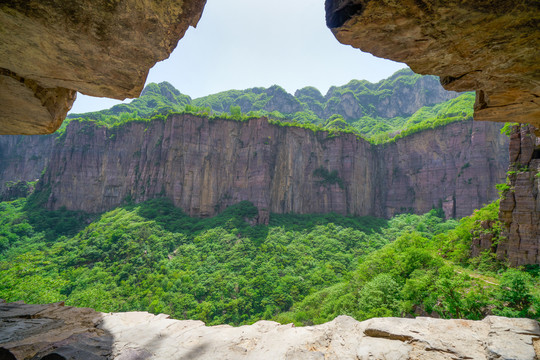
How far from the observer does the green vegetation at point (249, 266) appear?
468 inches

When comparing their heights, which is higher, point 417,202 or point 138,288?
point 417,202

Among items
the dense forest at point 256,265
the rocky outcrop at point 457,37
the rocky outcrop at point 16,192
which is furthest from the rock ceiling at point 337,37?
the rocky outcrop at point 16,192

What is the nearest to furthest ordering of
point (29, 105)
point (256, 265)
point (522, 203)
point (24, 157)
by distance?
1. point (29, 105)
2. point (522, 203)
3. point (256, 265)
4. point (24, 157)

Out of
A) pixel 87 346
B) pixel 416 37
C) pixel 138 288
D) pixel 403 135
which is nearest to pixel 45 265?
pixel 138 288

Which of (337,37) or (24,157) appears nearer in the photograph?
(337,37)

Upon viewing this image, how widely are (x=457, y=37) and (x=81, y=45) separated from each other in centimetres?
469

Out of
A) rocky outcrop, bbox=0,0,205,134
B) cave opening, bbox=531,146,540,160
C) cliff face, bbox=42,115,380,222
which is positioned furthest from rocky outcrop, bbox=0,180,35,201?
cave opening, bbox=531,146,540,160

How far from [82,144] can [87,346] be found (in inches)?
2379

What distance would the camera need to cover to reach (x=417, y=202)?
50.2 m

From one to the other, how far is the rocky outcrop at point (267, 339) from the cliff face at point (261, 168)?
124ft

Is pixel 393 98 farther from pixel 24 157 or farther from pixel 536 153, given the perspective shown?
pixel 24 157

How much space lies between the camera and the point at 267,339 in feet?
14.0

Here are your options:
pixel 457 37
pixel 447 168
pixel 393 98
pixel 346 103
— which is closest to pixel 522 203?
pixel 457 37

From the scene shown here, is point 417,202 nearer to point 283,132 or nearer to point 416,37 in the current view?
point 283,132
